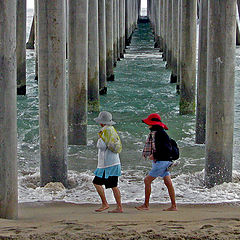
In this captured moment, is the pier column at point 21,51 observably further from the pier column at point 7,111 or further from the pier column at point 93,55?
the pier column at point 7,111

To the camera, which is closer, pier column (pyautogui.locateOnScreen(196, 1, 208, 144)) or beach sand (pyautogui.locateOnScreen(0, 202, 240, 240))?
beach sand (pyautogui.locateOnScreen(0, 202, 240, 240))

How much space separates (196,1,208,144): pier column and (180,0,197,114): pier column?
338 cm

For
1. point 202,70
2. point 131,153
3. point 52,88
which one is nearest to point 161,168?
point 52,88

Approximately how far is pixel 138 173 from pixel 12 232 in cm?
476

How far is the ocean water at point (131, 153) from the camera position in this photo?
855 cm

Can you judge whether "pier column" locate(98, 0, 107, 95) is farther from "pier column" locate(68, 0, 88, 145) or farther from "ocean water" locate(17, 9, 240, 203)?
"pier column" locate(68, 0, 88, 145)

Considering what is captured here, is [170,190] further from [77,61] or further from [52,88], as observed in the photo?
[77,61]

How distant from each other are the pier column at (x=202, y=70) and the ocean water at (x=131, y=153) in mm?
395

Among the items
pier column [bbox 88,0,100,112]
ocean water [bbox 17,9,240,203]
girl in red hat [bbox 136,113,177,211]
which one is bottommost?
ocean water [bbox 17,9,240,203]

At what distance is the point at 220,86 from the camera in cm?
862

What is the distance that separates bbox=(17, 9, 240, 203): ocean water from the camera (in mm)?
8547

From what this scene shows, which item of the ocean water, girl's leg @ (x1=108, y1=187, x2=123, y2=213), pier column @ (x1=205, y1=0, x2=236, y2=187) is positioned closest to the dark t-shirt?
girl's leg @ (x1=108, y1=187, x2=123, y2=213)

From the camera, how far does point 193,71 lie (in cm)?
1556

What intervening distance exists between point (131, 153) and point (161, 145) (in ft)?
16.7
